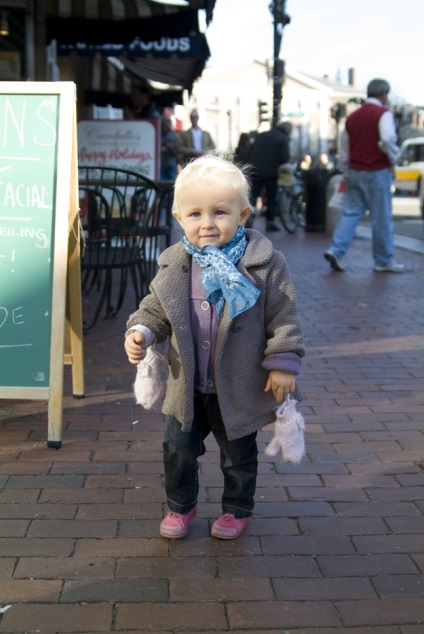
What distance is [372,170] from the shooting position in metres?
10.2

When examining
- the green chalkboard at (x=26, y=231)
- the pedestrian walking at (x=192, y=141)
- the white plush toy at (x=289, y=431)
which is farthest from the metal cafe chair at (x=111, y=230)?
the pedestrian walking at (x=192, y=141)

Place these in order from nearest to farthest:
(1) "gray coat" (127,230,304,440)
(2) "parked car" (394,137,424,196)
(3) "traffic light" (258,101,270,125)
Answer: (1) "gray coat" (127,230,304,440) → (3) "traffic light" (258,101,270,125) → (2) "parked car" (394,137,424,196)

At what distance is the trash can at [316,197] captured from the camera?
17.0 metres

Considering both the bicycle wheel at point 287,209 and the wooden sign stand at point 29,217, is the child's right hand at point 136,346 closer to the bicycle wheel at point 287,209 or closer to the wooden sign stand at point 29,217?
the wooden sign stand at point 29,217

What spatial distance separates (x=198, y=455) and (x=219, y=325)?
0.51 m

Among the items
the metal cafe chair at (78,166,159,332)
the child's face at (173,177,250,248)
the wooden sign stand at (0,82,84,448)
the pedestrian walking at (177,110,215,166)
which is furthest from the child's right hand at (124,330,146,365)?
the pedestrian walking at (177,110,215,166)

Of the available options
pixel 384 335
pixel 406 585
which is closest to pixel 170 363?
pixel 406 585

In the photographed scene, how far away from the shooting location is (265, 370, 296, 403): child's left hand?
3.09 metres

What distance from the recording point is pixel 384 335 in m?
7.07

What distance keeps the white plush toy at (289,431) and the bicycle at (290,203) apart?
1429cm

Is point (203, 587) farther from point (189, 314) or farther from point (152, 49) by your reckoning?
point (152, 49)

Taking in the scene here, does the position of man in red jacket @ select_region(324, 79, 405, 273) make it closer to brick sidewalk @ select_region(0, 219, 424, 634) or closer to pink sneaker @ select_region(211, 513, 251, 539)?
brick sidewalk @ select_region(0, 219, 424, 634)

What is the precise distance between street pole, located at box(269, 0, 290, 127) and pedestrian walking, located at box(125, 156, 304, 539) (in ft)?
54.8

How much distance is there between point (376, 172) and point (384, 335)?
143 inches
